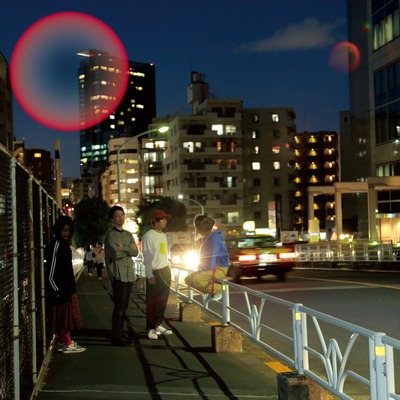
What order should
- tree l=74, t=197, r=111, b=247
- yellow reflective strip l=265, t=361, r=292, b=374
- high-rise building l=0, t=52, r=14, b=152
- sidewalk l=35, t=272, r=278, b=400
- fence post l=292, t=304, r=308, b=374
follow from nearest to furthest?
fence post l=292, t=304, r=308, b=374 < sidewalk l=35, t=272, r=278, b=400 < yellow reflective strip l=265, t=361, r=292, b=374 < high-rise building l=0, t=52, r=14, b=152 < tree l=74, t=197, r=111, b=247

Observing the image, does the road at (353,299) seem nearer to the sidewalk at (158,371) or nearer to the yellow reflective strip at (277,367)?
the yellow reflective strip at (277,367)

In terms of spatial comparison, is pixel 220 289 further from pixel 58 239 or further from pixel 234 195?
pixel 234 195

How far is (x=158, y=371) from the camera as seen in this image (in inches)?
304

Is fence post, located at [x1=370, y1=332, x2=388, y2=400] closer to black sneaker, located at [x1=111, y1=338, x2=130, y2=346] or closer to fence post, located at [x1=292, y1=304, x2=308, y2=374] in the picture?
fence post, located at [x1=292, y1=304, x2=308, y2=374]

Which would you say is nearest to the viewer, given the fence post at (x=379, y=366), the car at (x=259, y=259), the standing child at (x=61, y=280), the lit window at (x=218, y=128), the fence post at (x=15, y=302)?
the fence post at (x=379, y=366)

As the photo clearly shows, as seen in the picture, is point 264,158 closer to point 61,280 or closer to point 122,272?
point 122,272

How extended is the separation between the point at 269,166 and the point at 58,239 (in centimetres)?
8331

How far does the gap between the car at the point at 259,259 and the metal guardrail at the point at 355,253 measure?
1045cm

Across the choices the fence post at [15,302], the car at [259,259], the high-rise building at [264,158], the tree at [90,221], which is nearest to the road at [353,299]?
the car at [259,259]

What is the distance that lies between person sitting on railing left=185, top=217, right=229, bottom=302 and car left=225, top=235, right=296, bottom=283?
12685 millimetres

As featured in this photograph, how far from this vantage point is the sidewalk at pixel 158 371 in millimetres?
6680

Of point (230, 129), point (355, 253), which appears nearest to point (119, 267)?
point (355, 253)

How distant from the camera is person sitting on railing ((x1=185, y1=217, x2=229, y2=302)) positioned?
9586 mm

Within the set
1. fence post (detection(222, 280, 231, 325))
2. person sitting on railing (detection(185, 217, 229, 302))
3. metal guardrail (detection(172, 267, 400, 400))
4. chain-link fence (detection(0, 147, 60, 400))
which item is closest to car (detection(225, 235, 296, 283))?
metal guardrail (detection(172, 267, 400, 400))
